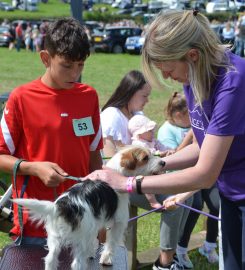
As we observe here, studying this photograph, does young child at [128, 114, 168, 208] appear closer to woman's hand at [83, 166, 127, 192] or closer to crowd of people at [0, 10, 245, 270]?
crowd of people at [0, 10, 245, 270]

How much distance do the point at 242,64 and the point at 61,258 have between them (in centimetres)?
136

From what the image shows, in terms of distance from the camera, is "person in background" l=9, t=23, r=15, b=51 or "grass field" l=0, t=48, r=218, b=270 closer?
"grass field" l=0, t=48, r=218, b=270

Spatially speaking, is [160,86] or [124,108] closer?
[160,86]

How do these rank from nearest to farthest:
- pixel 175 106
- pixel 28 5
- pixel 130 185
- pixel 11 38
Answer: pixel 130 185, pixel 175 106, pixel 11 38, pixel 28 5

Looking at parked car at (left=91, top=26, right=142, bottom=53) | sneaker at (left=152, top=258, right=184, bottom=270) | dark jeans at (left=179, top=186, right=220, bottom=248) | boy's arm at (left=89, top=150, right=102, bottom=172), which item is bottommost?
parked car at (left=91, top=26, right=142, bottom=53)

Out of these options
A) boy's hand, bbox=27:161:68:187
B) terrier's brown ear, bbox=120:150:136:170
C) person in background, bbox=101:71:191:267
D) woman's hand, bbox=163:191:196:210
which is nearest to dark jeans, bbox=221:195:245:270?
terrier's brown ear, bbox=120:150:136:170

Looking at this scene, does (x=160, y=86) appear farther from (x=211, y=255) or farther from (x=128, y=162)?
(x=211, y=255)

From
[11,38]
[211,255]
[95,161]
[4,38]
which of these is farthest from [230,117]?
[11,38]

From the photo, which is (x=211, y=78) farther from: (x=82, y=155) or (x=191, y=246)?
(x=191, y=246)

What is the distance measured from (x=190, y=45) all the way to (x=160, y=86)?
322mm

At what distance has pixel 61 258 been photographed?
302cm

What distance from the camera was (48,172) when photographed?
269 centimetres

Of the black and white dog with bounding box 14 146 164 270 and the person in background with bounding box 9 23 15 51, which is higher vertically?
the black and white dog with bounding box 14 146 164 270

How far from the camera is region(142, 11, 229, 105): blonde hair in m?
2.50
